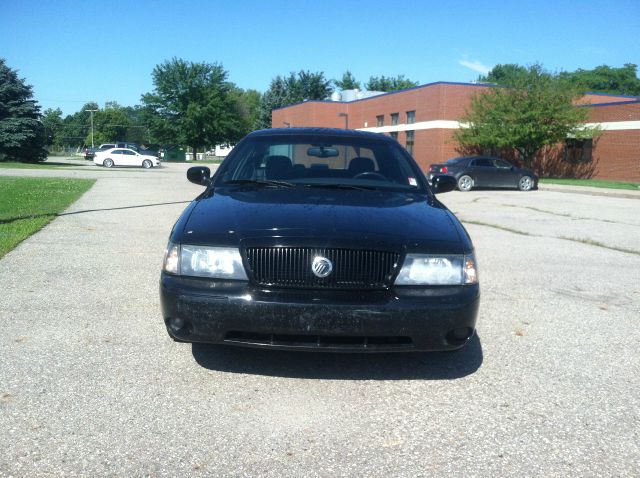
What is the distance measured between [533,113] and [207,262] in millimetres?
31267

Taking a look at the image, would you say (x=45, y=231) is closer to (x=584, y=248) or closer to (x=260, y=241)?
(x=260, y=241)

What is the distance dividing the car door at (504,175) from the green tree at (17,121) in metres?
32.0

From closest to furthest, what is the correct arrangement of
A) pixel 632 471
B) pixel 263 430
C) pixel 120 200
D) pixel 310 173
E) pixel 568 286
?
pixel 632 471, pixel 263 430, pixel 310 173, pixel 568 286, pixel 120 200

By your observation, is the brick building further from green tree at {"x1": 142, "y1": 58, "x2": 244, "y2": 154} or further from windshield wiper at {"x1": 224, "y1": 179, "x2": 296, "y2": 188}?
windshield wiper at {"x1": 224, "y1": 179, "x2": 296, "y2": 188}

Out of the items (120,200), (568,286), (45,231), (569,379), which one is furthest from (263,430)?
(120,200)

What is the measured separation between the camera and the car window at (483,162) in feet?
80.6

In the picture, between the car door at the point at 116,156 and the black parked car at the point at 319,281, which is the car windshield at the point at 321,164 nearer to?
the black parked car at the point at 319,281

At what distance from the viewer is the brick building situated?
107ft

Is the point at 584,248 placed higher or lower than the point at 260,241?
lower

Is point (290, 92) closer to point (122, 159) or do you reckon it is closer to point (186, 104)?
point (186, 104)

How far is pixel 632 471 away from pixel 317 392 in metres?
1.57

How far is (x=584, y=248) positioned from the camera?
353 inches

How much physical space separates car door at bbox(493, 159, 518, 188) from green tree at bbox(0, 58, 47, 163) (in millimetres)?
32024

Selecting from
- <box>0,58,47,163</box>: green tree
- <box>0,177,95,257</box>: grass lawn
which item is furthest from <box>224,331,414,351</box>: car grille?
<box>0,58,47,163</box>: green tree
